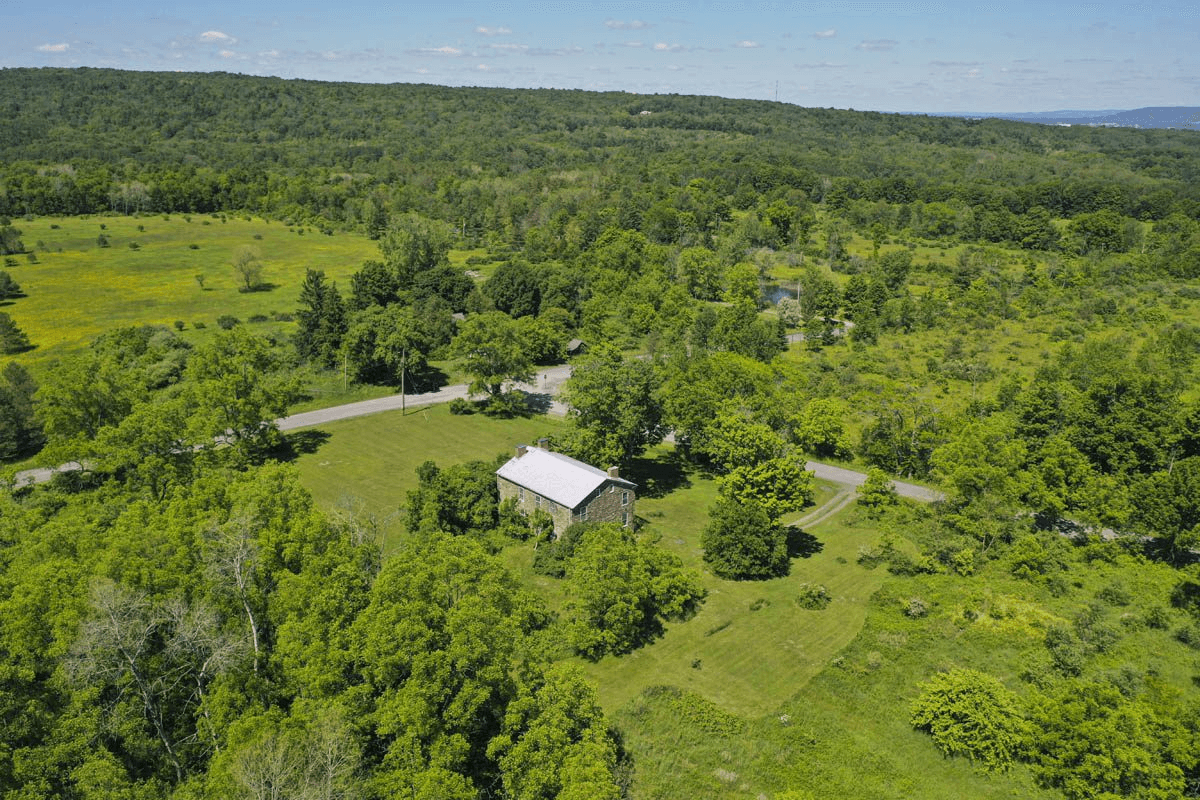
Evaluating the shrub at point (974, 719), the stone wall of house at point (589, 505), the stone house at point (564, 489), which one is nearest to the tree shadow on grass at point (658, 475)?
the stone wall of house at point (589, 505)

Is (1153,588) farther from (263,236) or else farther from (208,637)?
(263,236)

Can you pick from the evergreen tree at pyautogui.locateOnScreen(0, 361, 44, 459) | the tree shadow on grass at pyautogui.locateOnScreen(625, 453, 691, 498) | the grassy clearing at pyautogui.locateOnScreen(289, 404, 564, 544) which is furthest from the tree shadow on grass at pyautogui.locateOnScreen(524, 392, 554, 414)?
the evergreen tree at pyautogui.locateOnScreen(0, 361, 44, 459)

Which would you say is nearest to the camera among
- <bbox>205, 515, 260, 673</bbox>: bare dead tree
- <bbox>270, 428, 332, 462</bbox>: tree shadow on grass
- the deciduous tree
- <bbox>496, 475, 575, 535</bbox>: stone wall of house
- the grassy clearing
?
<bbox>205, 515, 260, 673</bbox>: bare dead tree

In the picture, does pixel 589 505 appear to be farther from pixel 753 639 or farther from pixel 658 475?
pixel 658 475

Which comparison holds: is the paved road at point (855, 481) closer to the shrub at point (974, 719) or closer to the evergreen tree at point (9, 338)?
the shrub at point (974, 719)

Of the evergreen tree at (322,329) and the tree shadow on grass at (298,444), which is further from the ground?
the evergreen tree at (322,329)

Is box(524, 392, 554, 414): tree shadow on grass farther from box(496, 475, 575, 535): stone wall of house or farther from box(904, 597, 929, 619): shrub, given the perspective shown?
box(904, 597, 929, 619): shrub

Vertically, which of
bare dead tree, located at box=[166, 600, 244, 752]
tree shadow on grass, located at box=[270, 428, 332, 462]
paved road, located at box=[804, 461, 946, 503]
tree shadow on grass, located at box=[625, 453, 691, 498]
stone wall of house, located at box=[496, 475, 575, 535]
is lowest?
tree shadow on grass, located at box=[625, 453, 691, 498]
